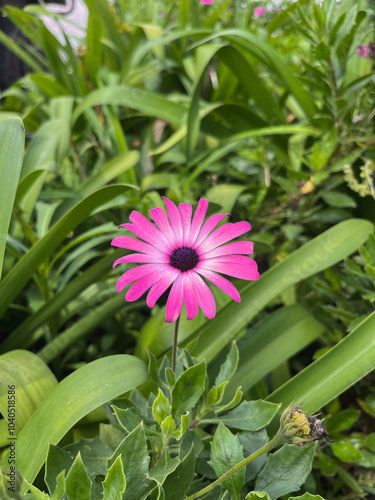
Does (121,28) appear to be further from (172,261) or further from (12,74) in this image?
(172,261)

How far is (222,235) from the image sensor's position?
20.6 inches

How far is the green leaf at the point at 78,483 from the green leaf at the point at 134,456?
0.11 ft

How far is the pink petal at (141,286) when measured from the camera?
1.51 feet

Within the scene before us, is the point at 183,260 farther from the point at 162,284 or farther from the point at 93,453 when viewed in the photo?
the point at 93,453

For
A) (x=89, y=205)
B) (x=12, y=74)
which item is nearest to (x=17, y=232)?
(x=89, y=205)

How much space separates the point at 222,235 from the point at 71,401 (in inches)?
11.6

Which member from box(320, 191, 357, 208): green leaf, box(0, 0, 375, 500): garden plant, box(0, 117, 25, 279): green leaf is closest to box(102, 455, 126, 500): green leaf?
box(0, 0, 375, 500): garden plant

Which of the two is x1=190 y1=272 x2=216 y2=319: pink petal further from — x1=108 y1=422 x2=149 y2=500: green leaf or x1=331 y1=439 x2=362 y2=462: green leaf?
x1=331 y1=439 x2=362 y2=462: green leaf

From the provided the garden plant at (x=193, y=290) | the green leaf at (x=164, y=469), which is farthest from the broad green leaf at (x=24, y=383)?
the green leaf at (x=164, y=469)

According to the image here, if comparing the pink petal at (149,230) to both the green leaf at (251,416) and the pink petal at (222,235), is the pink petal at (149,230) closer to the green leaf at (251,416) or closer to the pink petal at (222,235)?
the pink petal at (222,235)

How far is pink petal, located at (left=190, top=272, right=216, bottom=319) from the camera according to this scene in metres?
0.46

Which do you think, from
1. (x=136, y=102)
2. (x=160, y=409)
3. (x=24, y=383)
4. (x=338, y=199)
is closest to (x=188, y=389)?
(x=160, y=409)

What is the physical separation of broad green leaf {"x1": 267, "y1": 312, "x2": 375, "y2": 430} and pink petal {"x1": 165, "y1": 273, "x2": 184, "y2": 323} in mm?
269

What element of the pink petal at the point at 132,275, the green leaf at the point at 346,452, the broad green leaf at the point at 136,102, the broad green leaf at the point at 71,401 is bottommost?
the green leaf at the point at 346,452
